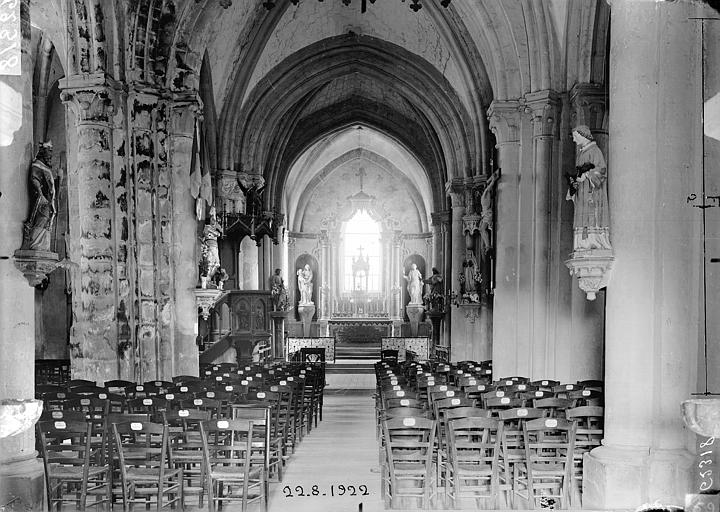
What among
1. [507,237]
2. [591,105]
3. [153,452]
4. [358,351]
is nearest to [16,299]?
[153,452]

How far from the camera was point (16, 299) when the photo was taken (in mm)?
6996

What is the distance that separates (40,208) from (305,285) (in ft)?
102

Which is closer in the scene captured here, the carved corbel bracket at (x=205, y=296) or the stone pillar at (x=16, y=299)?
the stone pillar at (x=16, y=299)

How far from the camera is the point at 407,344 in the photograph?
93.2 feet

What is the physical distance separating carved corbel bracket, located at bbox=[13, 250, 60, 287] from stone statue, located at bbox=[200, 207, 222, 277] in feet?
29.8

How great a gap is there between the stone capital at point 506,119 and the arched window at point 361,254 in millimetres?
23514

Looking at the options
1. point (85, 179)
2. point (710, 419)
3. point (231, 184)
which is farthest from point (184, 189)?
point (710, 419)

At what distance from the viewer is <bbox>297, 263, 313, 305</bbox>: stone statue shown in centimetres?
3806

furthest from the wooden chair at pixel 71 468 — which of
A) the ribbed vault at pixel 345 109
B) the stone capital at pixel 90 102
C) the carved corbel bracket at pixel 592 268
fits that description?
the ribbed vault at pixel 345 109

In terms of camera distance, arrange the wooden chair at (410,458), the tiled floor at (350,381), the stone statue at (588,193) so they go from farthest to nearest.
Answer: the tiled floor at (350,381), the stone statue at (588,193), the wooden chair at (410,458)

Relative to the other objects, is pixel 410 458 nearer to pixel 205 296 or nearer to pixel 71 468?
pixel 71 468

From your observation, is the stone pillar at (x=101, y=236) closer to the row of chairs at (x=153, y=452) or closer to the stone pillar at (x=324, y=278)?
the row of chairs at (x=153, y=452)

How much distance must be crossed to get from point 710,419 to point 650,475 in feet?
6.75

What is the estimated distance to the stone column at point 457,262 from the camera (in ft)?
82.0
